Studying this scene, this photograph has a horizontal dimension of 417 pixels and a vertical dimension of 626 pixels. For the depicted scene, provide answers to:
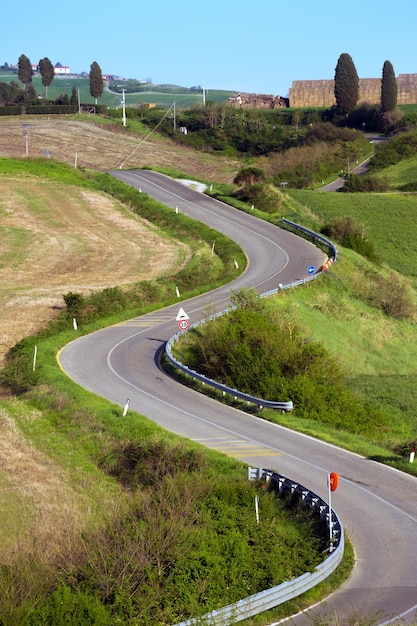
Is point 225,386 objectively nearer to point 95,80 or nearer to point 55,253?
point 55,253

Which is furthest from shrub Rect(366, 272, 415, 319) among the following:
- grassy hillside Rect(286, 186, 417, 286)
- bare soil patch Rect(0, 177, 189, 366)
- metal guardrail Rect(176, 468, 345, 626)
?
metal guardrail Rect(176, 468, 345, 626)

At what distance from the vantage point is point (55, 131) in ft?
409

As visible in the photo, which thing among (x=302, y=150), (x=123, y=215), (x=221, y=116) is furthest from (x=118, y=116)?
(x=123, y=215)

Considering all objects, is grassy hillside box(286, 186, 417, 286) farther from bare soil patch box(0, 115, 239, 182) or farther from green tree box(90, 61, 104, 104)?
green tree box(90, 61, 104, 104)

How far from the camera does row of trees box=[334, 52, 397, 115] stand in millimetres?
143250

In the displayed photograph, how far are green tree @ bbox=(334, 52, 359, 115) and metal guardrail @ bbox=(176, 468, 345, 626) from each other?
427ft

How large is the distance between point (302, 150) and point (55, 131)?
32.9m

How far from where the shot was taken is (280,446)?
97.7ft

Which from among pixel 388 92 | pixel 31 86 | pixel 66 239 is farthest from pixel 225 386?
pixel 31 86

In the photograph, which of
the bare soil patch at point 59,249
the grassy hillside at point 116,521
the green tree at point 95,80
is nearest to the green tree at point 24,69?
the green tree at point 95,80

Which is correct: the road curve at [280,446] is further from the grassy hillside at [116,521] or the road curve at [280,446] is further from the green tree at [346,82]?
the green tree at [346,82]

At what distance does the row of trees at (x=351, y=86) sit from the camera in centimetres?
14325

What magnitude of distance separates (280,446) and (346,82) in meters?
125

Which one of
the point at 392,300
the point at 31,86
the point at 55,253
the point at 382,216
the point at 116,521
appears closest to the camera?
the point at 116,521
